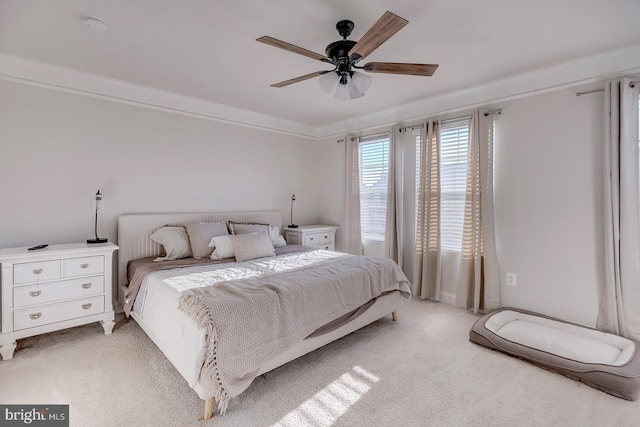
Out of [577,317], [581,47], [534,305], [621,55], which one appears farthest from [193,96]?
[577,317]

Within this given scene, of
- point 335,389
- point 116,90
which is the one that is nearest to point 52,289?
point 116,90

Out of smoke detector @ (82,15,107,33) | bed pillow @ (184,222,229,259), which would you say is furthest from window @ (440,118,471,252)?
smoke detector @ (82,15,107,33)

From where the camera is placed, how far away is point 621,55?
2428mm

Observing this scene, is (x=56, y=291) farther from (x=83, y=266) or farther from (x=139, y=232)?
(x=139, y=232)

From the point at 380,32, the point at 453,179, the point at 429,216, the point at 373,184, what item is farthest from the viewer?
the point at 373,184

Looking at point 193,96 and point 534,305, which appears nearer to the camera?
point 534,305

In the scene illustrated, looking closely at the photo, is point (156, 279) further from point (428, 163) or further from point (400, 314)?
point (428, 163)

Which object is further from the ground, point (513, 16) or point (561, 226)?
point (513, 16)

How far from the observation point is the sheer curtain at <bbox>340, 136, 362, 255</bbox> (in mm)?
4461

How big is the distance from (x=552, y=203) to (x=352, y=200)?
2431mm

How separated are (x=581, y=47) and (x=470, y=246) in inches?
78.2

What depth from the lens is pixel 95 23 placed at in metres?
1.99

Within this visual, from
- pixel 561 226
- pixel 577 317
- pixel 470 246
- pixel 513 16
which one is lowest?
pixel 577 317

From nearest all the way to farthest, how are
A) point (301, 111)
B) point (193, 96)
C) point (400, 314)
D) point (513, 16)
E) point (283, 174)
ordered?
point (513, 16)
point (400, 314)
point (193, 96)
point (301, 111)
point (283, 174)
